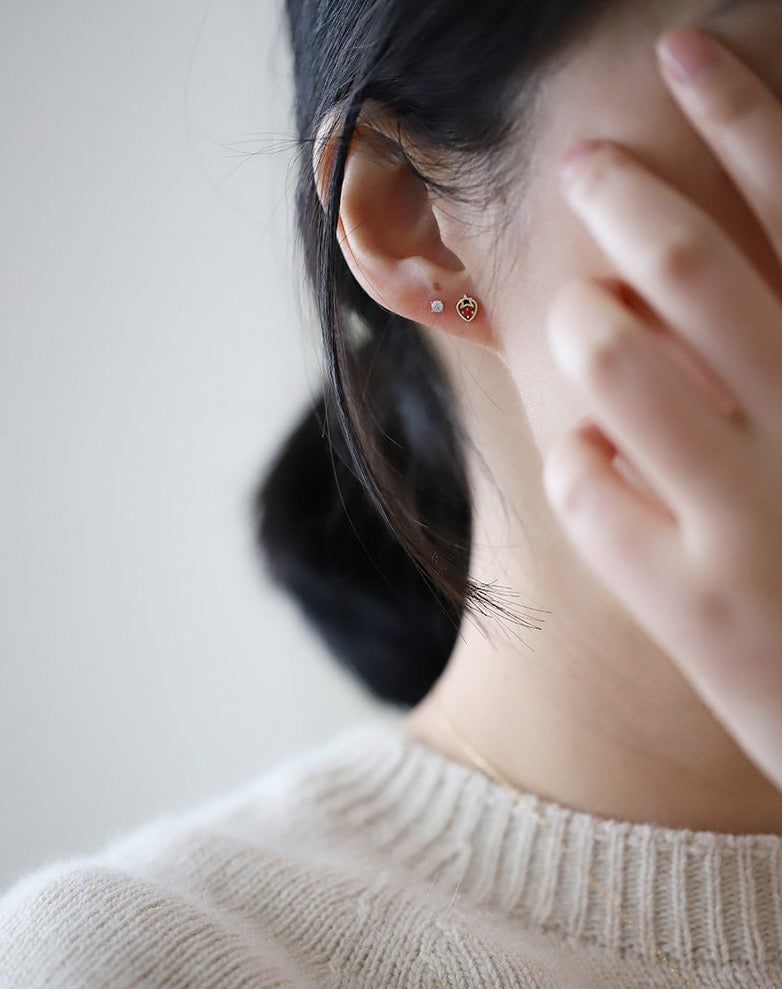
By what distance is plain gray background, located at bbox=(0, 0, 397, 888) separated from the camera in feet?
4.33

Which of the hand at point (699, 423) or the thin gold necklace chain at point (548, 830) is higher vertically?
the hand at point (699, 423)

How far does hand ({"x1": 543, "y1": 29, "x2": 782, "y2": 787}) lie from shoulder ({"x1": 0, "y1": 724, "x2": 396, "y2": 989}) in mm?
372

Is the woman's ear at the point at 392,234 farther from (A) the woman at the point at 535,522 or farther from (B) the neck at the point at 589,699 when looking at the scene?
(B) the neck at the point at 589,699

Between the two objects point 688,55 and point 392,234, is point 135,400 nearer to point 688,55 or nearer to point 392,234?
point 392,234

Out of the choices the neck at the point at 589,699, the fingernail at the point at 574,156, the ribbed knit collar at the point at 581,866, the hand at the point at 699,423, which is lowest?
the ribbed knit collar at the point at 581,866

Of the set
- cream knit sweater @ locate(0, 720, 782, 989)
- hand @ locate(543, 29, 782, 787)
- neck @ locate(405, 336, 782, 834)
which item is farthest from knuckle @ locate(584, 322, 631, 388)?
cream knit sweater @ locate(0, 720, 782, 989)

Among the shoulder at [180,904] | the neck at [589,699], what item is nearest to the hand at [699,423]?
the neck at [589,699]

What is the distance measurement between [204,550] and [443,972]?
2.95 ft

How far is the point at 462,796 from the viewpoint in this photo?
0.88m

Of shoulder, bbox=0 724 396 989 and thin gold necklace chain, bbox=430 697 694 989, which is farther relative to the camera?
thin gold necklace chain, bbox=430 697 694 989

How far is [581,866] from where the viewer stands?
32.2 inches

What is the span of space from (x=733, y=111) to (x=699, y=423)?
0.57 ft

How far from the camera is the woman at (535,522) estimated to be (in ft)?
1.74

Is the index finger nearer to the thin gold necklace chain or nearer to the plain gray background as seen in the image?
the thin gold necklace chain
